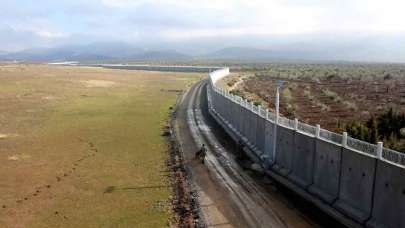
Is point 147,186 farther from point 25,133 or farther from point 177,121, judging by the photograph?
point 177,121

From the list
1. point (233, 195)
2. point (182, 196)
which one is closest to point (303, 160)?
point (233, 195)

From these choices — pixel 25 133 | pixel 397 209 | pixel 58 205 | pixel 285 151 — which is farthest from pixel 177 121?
pixel 397 209

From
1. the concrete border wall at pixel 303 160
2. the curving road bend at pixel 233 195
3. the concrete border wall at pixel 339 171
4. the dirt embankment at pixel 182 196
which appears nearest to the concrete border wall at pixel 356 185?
the concrete border wall at pixel 339 171

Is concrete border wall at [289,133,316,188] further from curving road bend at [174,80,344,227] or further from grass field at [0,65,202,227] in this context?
grass field at [0,65,202,227]

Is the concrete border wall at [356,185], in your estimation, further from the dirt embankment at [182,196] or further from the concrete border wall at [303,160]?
the dirt embankment at [182,196]

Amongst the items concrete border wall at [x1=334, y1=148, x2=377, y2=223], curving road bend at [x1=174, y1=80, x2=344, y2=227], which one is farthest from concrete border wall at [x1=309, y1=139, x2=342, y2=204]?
curving road bend at [x1=174, y1=80, x2=344, y2=227]

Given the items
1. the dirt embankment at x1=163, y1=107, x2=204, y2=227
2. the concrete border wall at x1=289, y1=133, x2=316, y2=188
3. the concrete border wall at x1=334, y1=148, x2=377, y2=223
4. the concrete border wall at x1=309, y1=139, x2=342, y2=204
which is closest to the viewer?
the concrete border wall at x1=334, y1=148, x2=377, y2=223
